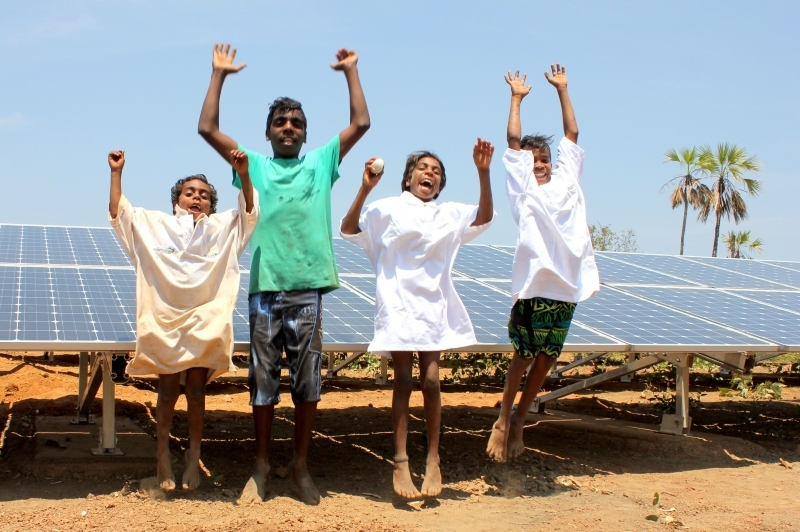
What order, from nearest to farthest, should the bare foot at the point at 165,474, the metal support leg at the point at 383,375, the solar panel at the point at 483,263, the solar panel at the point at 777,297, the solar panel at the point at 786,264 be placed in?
the bare foot at the point at 165,474
the solar panel at the point at 483,263
the solar panel at the point at 777,297
the metal support leg at the point at 383,375
the solar panel at the point at 786,264

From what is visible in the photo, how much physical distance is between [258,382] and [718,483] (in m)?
3.26

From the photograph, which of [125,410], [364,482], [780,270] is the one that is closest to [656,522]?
[364,482]

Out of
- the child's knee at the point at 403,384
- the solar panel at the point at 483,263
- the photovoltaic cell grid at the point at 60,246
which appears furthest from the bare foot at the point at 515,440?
the photovoltaic cell grid at the point at 60,246

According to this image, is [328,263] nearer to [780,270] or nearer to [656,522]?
[656,522]

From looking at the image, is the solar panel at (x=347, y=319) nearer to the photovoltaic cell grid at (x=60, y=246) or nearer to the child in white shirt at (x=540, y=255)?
the child in white shirt at (x=540, y=255)

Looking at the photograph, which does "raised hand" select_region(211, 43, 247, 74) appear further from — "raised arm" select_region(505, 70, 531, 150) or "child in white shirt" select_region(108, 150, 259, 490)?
"raised arm" select_region(505, 70, 531, 150)

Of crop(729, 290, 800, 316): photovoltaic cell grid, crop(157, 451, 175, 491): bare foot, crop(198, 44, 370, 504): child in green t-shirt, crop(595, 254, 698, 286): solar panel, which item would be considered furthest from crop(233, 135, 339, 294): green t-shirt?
crop(729, 290, 800, 316): photovoltaic cell grid

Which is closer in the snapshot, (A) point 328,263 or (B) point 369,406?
(A) point 328,263

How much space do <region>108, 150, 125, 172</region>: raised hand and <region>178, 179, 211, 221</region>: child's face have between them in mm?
429

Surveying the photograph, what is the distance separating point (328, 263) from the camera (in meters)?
4.61

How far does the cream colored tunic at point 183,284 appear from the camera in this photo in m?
4.47

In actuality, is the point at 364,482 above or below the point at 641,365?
Result: below

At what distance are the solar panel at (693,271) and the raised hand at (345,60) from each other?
17.5ft

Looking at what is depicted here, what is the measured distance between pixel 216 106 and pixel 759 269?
7996 millimetres
